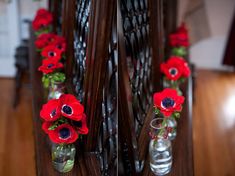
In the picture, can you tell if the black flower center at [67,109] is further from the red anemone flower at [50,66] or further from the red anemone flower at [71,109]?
the red anemone flower at [50,66]

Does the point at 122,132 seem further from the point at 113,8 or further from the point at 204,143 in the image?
the point at 204,143

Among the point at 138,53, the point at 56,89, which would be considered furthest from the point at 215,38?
the point at 56,89

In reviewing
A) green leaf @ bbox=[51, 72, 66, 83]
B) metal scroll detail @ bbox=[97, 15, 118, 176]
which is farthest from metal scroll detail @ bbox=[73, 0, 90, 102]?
metal scroll detail @ bbox=[97, 15, 118, 176]

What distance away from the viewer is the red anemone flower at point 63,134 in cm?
161

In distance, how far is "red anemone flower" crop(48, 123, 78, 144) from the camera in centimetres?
161

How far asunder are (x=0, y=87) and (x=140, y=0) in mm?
2513

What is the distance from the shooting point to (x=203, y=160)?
3.27 meters

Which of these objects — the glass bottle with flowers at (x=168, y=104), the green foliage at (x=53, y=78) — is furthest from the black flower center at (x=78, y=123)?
the green foliage at (x=53, y=78)

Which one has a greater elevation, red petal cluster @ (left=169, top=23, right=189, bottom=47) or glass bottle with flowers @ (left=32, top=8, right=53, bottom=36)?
glass bottle with flowers @ (left=32, top=8, right=53, bottom=36)

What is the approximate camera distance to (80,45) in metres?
1.99

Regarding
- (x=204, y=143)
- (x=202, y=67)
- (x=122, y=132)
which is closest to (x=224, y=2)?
Answer: (x=202, y=67)

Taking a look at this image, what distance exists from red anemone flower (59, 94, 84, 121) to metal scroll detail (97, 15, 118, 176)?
13 centimetres

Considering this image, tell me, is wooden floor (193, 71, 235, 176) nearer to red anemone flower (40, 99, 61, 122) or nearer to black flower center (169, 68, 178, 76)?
black flower center (169, 68, 178, 76)

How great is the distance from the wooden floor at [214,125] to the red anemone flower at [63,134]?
1.68 m
